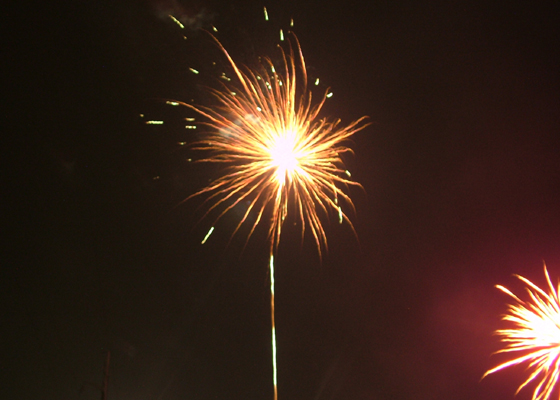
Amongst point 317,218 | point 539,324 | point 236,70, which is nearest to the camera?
point 236,70

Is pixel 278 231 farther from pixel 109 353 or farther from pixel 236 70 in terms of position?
pixel 109 353

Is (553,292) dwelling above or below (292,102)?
above

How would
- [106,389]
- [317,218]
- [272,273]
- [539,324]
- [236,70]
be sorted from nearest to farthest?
[272,273], [236,70], [317,218], [106,389], [539,324]

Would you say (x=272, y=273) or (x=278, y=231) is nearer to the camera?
(x=272, y=273)

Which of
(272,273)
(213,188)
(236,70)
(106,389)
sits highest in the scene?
(236,70)

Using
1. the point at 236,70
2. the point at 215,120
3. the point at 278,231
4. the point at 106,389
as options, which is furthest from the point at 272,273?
the point at 106,389

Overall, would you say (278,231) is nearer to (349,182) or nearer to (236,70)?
(349,182)

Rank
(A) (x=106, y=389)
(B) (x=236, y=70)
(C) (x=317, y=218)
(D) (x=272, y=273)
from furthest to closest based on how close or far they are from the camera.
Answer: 1. (A) (x=106, y=389)
2. (C) (x=317, y=218)
3. (B) (x=236, y=70)
4. (D) (x=272, y=273)

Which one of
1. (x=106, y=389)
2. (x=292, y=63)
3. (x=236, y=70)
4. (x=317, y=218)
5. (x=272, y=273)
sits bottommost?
(x=106, y=389)

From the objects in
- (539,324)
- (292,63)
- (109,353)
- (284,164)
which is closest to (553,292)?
(539,324)
